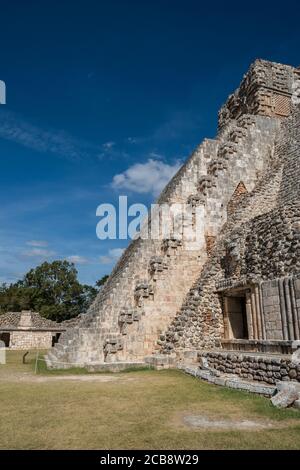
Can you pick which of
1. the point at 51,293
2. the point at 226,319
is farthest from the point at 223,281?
the point at 51,293

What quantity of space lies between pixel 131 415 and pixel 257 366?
11.4ft

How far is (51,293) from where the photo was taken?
167 ft

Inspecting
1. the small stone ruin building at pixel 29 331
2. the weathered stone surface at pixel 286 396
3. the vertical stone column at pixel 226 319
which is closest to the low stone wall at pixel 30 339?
the small stone ruin building at pixel 29 331

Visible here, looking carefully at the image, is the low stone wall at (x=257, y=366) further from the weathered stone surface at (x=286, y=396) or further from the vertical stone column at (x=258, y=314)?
the vertical stone column at (x=258, y=314)

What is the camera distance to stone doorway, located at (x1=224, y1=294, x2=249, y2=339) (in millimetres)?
12727

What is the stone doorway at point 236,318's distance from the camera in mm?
12727

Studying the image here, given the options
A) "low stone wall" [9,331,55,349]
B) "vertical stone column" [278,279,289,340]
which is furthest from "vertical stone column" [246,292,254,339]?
"low stone wall" [9,331,55,349]

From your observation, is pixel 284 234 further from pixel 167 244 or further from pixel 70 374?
pixel 70 374

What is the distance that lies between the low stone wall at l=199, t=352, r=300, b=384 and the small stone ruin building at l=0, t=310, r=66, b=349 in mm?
24437

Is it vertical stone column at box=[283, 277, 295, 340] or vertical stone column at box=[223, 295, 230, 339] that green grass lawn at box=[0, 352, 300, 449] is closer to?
vertical stone column at box=[283, 277, 295, 340]

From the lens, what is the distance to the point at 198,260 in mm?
14273

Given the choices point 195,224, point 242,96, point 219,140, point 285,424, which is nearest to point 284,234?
point 195,224

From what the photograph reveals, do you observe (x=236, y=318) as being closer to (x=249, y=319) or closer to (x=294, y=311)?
(x=249, y=319)

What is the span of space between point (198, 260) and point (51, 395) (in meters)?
7.90
